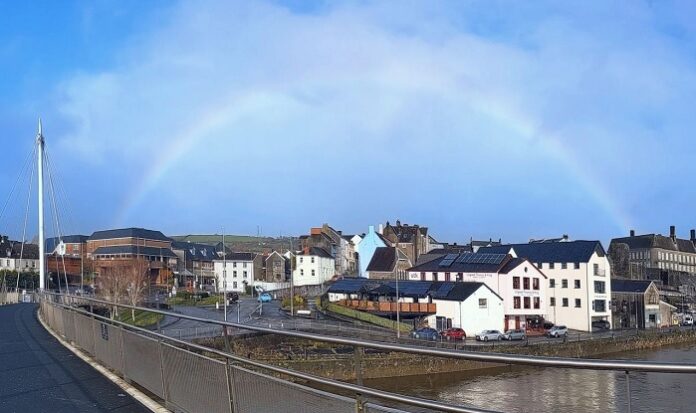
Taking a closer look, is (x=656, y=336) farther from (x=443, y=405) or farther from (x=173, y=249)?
(x=173, y=249)

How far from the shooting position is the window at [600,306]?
74.9 metres

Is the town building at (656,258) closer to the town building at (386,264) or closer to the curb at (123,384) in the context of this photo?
the town building at (386,264)

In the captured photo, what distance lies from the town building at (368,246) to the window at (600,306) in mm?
41477

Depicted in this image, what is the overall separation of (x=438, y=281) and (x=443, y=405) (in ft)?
229

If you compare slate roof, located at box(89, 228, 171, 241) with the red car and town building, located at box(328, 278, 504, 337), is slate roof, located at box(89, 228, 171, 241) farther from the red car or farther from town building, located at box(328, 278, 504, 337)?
the red car

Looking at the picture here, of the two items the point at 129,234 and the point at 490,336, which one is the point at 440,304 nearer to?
the point at 490,336

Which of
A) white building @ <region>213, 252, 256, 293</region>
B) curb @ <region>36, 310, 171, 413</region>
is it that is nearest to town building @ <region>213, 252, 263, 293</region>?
white building @ <region>213, 252, 256, 293</region>

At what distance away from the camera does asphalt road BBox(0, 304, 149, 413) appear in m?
8.59

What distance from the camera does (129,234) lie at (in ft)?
386

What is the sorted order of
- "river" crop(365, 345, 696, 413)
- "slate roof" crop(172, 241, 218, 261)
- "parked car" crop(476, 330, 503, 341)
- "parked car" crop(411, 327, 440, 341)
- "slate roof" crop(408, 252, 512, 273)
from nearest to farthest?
"river" crop(365, 345, 696, 413) < "parked car" crop(411, 327, 440, 341) < "parked car" crop(476, 330, 503, 341) < "slate roof" crop(408, 252, 512, 273) < "slate roof" crop(172, 241, 218, 261)

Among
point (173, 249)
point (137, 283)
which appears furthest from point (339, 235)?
point (137, 283)

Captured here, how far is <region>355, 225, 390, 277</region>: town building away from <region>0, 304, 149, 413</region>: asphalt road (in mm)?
95786

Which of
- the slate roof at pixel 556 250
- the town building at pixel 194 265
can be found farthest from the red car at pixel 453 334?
the town building at pixel 194 265

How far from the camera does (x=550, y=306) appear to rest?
75.8 m
